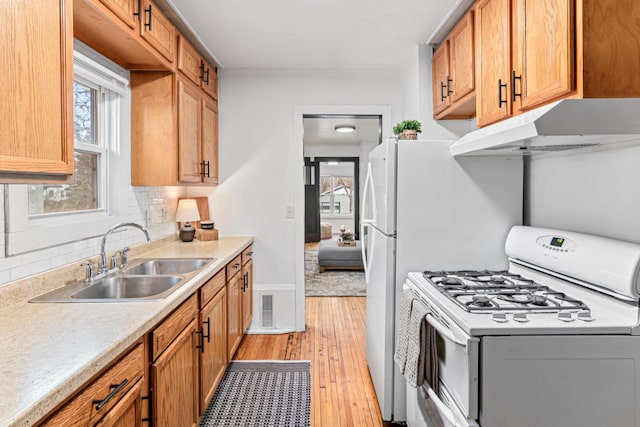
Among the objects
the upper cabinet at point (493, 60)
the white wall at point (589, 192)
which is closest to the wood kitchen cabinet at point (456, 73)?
the upper cabinet at point (493, 60)

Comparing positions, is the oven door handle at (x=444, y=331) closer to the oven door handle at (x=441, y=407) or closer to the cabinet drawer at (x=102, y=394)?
the oven door handle at (x=441, y=407)

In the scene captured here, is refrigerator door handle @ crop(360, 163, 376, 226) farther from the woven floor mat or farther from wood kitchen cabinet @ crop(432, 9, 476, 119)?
the woven floor mat

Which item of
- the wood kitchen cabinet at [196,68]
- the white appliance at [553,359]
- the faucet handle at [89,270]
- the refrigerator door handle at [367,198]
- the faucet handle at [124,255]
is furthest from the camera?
the wood kitchen cabinet at [196,68]

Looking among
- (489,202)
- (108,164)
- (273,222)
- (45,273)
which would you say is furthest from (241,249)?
(489,202)

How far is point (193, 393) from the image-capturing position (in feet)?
6.55

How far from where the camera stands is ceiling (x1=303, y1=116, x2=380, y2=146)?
6169 millimetres

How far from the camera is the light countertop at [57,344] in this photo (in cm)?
89

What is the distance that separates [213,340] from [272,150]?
190cm

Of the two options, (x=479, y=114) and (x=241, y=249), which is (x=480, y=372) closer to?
(x=479, y=114)

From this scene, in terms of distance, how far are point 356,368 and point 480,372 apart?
1.77 metres

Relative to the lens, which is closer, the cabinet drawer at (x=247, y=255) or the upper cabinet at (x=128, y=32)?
the upper cabinet at (x=128, y=32)

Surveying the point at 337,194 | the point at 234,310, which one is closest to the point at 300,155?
the point at 234,310

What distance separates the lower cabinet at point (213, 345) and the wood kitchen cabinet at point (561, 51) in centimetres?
180

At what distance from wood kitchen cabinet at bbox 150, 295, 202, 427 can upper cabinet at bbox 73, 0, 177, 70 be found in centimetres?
131
